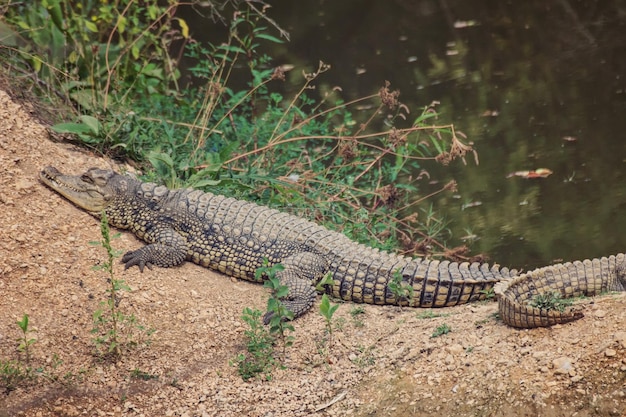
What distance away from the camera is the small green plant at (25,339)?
4914mm

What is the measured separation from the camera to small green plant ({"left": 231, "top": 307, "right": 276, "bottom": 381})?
203 inches

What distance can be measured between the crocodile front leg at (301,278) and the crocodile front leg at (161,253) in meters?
0.73

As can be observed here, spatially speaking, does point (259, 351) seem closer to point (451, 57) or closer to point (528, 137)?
point (528, 137)

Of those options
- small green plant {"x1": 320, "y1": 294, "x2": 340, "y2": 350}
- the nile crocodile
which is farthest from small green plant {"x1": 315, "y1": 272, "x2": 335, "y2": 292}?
small green plant {"x1": 320, "y1": 294, "x2": 340, "y2": 350}

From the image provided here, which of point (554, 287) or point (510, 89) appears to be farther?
point (510, 89)

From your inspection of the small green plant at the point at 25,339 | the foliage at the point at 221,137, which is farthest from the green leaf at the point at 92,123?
the small green plant at the point at 25,339

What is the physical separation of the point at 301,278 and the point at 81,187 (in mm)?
1724

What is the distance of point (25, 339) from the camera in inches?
192

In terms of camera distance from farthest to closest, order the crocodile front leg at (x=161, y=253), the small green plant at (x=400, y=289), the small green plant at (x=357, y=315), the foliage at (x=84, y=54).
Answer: the foliage at (x=84, y=54), the crocodile front leg at (x=161, y=253), the small green plant at (x=400, y=289), the small green plant at (x=357, y=315)

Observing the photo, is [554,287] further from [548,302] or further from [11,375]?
[11,375]

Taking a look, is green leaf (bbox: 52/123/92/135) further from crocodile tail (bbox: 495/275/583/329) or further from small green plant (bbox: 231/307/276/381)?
crocodile tail (bbox: 495/275/583/329)

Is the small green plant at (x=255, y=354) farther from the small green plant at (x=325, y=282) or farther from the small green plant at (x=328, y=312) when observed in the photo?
the small green plant at (x=325, y=282)

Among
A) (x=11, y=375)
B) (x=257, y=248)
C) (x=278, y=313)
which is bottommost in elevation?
(x=257, y=248)

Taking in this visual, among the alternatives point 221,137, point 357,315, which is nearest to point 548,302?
point 357,315
